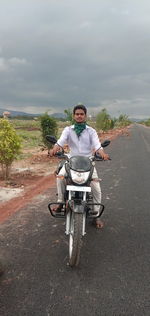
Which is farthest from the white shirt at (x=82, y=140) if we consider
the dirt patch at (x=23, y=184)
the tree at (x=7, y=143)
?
the tree at (x=7, y=143)

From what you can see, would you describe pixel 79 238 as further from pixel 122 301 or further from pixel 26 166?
pixel 26 166

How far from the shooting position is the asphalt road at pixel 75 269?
8.00ft

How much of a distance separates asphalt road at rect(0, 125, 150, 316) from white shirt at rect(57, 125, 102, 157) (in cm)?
134

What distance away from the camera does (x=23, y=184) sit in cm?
683

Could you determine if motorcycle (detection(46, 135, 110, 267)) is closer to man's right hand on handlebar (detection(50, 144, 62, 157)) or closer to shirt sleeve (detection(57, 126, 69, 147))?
man's right hand on handlebar (detection(50, 144, 62, 157))

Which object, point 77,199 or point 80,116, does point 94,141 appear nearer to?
point 80,116

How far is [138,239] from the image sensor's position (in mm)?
3857

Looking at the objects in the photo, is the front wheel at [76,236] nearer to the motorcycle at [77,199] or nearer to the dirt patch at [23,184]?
the motorcycle at [77,199]

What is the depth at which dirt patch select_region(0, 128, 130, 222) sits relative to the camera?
5219 millimetres

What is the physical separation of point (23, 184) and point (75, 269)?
409cm

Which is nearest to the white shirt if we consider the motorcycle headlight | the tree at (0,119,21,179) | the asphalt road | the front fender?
the motorcycle headlight

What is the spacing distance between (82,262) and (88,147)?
5.27ft

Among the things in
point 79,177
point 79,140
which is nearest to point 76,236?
point 79,177

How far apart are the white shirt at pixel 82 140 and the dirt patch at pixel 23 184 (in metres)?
0.43
